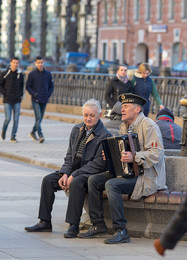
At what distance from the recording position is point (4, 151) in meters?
16.4

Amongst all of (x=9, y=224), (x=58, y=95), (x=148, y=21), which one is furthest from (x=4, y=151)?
(x=148, y=21)

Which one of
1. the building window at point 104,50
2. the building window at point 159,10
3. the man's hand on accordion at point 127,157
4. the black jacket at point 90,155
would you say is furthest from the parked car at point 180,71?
the man's hand on accordion at point 127,157

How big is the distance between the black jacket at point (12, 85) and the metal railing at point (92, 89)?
5711 mm

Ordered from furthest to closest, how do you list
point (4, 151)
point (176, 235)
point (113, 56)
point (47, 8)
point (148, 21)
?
point (47, 8)
point (113, 56)
point (148, 21)
point (4, 151)
point (176, 235)

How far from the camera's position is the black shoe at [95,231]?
8.52 metres

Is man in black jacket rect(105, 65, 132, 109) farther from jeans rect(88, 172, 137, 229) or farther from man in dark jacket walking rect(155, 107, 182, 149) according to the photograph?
jeans rect(88, 172, 137, 229)

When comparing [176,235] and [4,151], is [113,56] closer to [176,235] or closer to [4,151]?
[4,151]

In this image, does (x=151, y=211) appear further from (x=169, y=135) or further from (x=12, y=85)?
(x=12, y=85)

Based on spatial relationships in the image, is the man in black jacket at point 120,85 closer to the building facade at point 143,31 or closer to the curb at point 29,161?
the curb at point 29,161

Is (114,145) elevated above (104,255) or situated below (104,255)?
above

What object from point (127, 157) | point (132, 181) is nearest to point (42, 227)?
point (132, 181)

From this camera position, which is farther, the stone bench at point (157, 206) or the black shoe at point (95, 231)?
the black shoe at point (95, 231)

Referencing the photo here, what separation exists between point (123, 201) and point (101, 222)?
0.30m

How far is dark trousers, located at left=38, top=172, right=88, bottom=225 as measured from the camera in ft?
28.1
